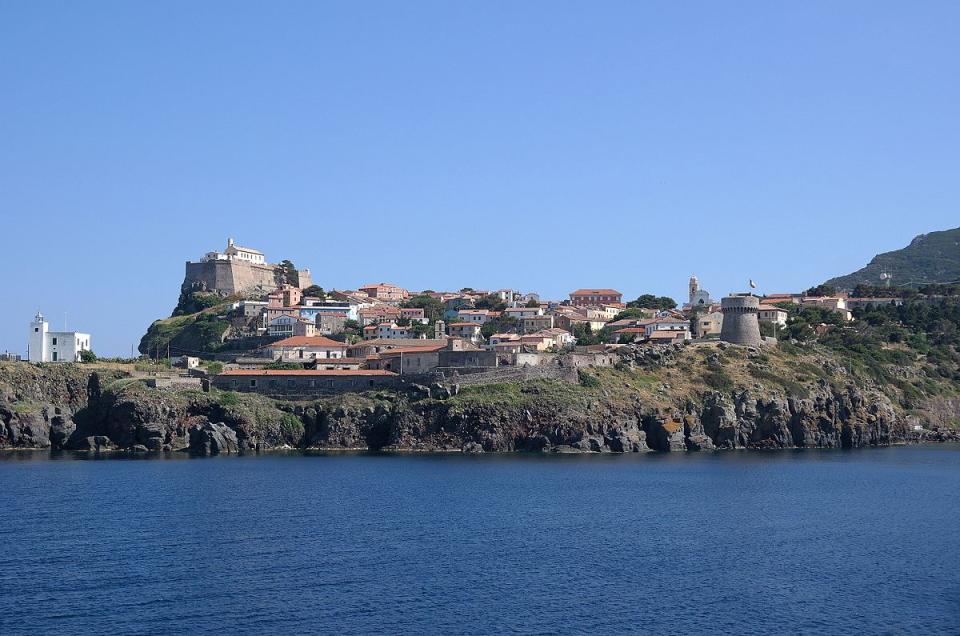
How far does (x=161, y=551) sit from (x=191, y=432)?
3795 cm

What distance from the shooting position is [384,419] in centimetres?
7975

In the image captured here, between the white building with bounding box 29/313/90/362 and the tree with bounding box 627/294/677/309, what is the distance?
223 feet

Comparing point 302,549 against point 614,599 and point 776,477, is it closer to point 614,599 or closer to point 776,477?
point 614,599

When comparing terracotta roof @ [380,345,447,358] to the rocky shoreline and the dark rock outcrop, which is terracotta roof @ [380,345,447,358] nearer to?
the rocky shoreline

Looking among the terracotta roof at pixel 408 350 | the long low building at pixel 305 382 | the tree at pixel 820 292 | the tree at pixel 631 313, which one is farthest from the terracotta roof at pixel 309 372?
the tree at pixel 820 292

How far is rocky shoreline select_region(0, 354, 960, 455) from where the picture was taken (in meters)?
77.9

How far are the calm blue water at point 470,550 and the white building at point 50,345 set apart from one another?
30995mm

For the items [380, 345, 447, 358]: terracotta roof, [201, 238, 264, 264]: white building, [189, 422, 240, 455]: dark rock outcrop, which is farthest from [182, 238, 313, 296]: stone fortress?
[189, 422, 240, 455]: dark rock outcrop

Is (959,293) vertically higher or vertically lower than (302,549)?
higher

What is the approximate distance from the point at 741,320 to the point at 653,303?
40.4 meters

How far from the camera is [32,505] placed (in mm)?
50281

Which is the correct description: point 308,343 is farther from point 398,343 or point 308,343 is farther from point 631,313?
point 631,313

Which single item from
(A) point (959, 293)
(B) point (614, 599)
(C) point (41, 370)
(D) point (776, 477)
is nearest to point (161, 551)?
(B) point (614, 599)

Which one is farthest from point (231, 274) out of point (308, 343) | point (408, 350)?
point (408, 350)
